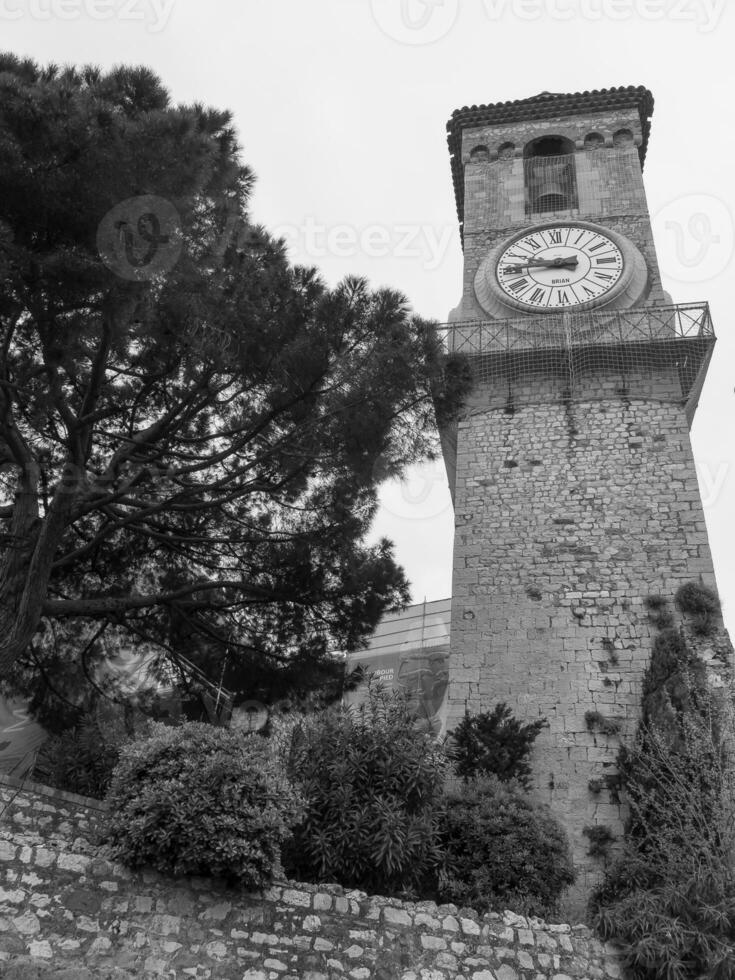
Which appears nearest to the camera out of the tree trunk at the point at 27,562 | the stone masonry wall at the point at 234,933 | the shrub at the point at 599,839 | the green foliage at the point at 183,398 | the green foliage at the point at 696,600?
the stone masonry wall at the point at 234,933

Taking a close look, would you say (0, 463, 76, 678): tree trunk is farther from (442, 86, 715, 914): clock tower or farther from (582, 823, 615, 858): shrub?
(582, 823, 615, 858): shrub

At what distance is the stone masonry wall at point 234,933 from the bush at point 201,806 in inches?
7.3

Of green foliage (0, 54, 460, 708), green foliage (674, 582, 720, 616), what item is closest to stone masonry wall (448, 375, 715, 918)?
green foliage (674, 582, 720, 616)

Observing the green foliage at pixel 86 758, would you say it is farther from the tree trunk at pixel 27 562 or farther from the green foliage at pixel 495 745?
the green foliage at pixel 495 745

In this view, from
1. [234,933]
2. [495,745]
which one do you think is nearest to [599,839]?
[495,745]

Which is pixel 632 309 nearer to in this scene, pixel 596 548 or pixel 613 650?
pixel 596 548

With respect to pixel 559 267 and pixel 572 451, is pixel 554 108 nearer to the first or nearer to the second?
pixel 559 267

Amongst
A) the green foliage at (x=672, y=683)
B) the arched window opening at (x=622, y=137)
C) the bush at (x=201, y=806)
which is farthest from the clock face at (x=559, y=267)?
the bush at (x=201, y=806)

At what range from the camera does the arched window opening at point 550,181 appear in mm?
15133

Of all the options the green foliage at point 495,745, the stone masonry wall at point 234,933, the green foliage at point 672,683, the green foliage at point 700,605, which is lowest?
the stone masonry wall at point 234,933

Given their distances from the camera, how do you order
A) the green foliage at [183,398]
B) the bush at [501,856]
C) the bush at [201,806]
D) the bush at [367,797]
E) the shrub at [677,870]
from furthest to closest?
the green foliage at [183,398] < the bush at [501,856] < the bush at [367,797] < the shrub at [677,870] < the bush at [201,806]

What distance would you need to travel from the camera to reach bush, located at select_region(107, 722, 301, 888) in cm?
564

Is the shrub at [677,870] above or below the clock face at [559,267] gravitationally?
below

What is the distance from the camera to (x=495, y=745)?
30.7ft
